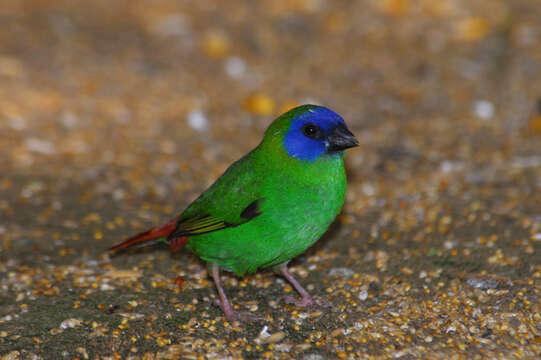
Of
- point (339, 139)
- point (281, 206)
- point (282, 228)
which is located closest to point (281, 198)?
point (281, 206)

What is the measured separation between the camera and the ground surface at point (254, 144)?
3420mm

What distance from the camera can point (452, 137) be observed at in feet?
19.3

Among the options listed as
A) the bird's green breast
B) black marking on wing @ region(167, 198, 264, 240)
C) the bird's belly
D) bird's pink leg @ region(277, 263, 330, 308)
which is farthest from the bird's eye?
bird's pink leg @ region(277, 263, 330, 308)

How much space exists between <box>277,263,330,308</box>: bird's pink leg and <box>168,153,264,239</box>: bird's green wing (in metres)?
0.48

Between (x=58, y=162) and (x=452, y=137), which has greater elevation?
(x=58, y=162)

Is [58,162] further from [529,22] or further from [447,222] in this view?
[529,22]

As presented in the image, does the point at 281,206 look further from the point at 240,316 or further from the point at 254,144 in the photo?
the point at 254,144

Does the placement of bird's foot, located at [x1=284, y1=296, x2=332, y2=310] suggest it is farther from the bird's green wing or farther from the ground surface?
the bird's green wing

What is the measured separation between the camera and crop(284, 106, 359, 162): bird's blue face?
3369 mm

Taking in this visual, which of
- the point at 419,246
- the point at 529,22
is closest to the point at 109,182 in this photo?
the point at 419,246

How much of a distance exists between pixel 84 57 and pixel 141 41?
68cm

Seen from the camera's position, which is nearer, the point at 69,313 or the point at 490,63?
the point at 69,313

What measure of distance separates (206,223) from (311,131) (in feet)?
2.47

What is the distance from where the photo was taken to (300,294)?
372cm
